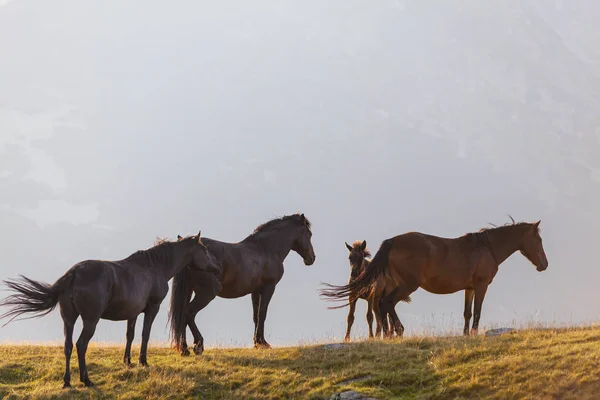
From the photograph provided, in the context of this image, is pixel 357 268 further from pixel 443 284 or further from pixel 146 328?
pixel 146 328

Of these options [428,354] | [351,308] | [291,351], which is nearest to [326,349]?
[291,351]

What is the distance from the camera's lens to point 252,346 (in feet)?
58.3

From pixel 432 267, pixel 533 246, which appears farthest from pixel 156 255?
pixel 533 246

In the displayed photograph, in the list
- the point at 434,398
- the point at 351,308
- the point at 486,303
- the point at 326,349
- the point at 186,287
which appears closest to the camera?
the point at 434,398

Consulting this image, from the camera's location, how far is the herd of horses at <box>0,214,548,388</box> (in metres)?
12.8

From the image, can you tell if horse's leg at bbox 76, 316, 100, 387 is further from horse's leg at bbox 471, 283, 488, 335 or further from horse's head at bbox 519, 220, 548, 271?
horse's head at bbox 519, 220, 548, 271

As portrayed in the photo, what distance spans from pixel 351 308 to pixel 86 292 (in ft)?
28.4

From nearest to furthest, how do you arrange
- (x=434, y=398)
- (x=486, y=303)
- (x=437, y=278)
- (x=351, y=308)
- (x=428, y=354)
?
(x=434, y=398) → (x=428, y=354) → (x=437, y=278) → (x=351, y=308) → (x=486, y=303)

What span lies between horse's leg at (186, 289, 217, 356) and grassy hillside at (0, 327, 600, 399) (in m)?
0.35

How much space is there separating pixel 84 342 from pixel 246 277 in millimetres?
4598

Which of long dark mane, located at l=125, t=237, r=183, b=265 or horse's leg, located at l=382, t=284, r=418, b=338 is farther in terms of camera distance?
horse's leg, located at l=382, t=284, r=418, b=338

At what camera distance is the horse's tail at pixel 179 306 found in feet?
50.6

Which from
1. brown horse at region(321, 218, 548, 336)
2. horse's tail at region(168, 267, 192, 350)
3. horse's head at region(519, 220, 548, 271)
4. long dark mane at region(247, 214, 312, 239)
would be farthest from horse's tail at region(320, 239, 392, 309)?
horse's head at region(519, 220, 548, 271)

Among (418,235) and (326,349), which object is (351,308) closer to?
(418,235)
